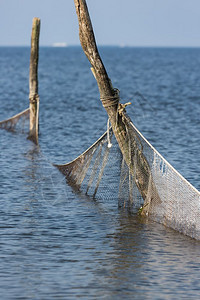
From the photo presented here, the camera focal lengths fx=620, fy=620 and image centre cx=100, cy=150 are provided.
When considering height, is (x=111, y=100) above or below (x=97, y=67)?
below

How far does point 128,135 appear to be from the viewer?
11633 mm

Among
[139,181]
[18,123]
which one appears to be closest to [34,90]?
[18,123]

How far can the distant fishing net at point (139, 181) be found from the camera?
1041 centimetres

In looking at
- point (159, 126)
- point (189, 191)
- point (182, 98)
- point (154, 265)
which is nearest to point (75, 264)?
point (154, 265)

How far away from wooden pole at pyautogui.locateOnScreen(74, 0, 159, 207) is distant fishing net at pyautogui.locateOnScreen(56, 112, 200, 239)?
0.02 meters

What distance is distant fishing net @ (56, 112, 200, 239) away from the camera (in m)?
10.4

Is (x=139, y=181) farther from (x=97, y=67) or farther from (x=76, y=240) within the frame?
(x=97, y=67)

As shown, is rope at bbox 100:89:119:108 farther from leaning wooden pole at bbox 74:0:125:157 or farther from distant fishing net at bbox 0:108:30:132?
distant fishing net at bbox 0:108:30:132

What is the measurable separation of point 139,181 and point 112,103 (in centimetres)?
154

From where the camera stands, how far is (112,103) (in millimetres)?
11609

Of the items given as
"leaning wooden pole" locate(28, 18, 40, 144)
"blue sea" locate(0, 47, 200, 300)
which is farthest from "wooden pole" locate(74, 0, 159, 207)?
"leaning wooden pole" locate(28, 18, 40, 144)

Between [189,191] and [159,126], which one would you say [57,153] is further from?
[189,191]

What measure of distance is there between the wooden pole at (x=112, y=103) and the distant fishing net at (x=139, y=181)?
0.06ft

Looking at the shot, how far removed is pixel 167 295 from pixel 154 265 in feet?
3.60
